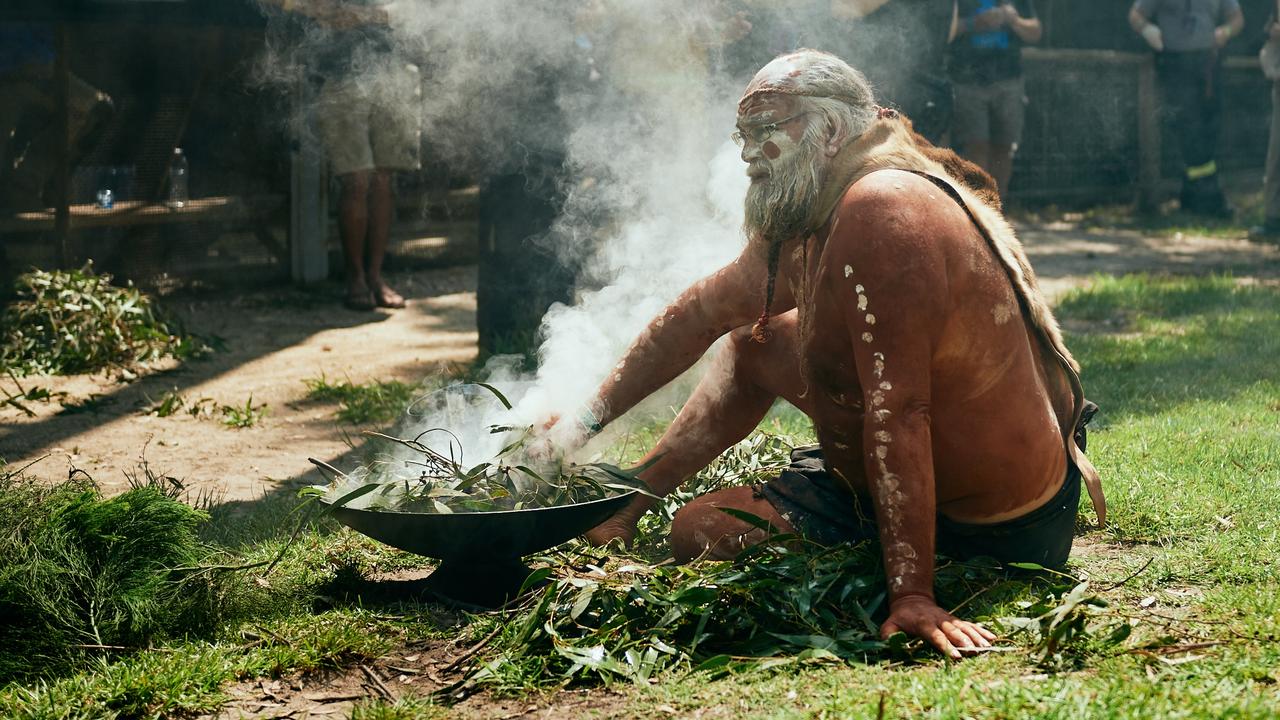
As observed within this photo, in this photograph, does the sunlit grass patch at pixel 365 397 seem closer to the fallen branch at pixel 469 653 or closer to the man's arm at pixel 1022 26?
the fallen branch at pixel 469 653

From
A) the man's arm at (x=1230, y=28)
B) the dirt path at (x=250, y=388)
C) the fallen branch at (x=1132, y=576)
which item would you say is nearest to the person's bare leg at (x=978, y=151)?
the dirt path at (x=250, y=388)

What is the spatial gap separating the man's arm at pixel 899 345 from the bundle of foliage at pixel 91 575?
1685mm

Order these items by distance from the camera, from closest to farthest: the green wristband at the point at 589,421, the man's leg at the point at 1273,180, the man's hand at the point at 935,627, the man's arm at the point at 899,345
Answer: the man's hand at the point at 935,627
the man's arm at the point at 899,345
the green wristband at the point at 589,421
the man's leg at the point at 1273,180

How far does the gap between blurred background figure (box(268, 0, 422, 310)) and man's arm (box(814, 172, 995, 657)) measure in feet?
16.0

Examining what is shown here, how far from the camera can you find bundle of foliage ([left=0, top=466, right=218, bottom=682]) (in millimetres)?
2896

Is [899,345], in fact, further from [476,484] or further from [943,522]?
[476,484]

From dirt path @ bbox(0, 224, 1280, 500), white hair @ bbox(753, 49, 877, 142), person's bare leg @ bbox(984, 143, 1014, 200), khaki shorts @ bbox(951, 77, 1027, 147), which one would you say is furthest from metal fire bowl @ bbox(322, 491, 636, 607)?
person's bare leg @ bbox(984, 143, 1014, 200)

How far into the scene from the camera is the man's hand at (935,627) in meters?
2.69

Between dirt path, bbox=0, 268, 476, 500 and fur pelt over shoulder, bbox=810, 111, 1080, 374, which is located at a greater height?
fur pelt over shoulder, bbox=810, 111, 1080, 374

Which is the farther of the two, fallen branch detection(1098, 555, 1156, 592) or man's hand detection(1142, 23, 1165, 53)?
man's hand detection(1142, 23, 1165, 53)

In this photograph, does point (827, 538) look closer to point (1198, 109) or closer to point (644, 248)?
point (644, 248)

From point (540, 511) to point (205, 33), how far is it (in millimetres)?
6327

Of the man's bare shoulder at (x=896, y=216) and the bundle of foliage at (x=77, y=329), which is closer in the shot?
the man's bare shoulder at (x=896, y=216)

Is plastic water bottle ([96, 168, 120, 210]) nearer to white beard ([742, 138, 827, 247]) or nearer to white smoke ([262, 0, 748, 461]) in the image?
white smoke ([262, 0, 748, 461])
